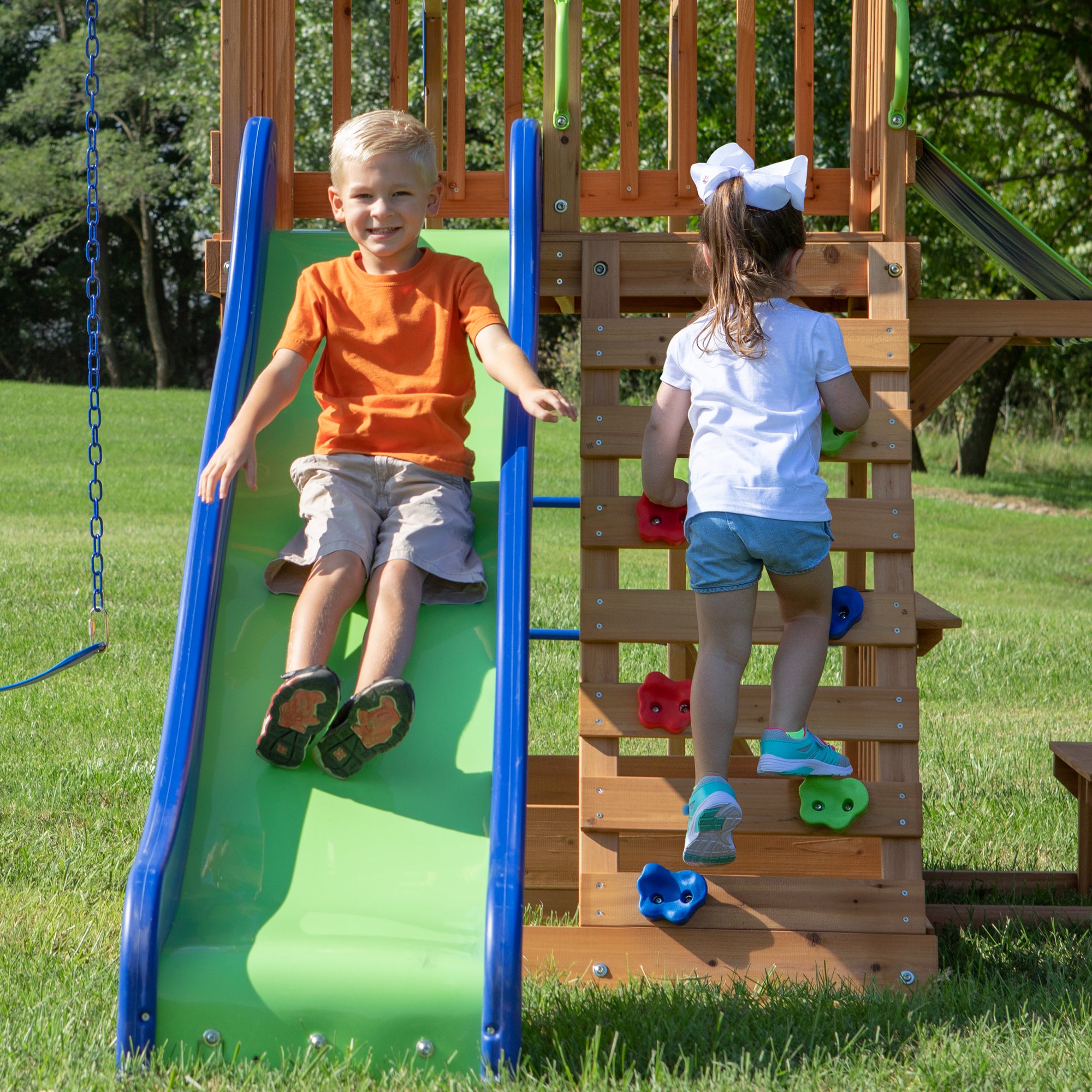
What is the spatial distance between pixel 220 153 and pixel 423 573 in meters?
1.85

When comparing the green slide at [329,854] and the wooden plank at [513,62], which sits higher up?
the wooden plank at [513,62]

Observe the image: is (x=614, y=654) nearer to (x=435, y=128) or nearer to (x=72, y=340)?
(x=435, y=128)

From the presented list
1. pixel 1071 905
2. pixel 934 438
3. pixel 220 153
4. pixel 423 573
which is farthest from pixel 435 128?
pixel 934 438

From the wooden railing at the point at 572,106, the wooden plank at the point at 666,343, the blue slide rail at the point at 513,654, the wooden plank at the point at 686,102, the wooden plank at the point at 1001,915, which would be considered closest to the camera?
the blue slide rail at the point at 513,654

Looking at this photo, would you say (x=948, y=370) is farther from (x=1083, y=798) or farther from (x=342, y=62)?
(x=342, y=62)

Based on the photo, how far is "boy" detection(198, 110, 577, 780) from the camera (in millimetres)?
3268

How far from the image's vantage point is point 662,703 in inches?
139

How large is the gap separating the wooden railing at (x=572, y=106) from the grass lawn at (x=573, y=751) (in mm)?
2250

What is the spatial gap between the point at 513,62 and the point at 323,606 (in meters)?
2.37

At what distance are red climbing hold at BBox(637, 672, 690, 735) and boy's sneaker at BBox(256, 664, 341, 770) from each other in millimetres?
897

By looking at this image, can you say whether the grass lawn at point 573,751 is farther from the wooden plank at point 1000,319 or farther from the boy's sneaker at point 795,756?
the wooden plank at point 1000,319

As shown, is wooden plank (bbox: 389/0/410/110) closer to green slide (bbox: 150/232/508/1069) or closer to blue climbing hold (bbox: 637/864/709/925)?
green slide (bbox: 150/232/508/1069)

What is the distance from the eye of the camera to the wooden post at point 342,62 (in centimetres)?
445

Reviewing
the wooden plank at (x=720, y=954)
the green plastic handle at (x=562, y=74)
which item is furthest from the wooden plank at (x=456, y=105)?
the wooden plank at (x=720, y=954)
